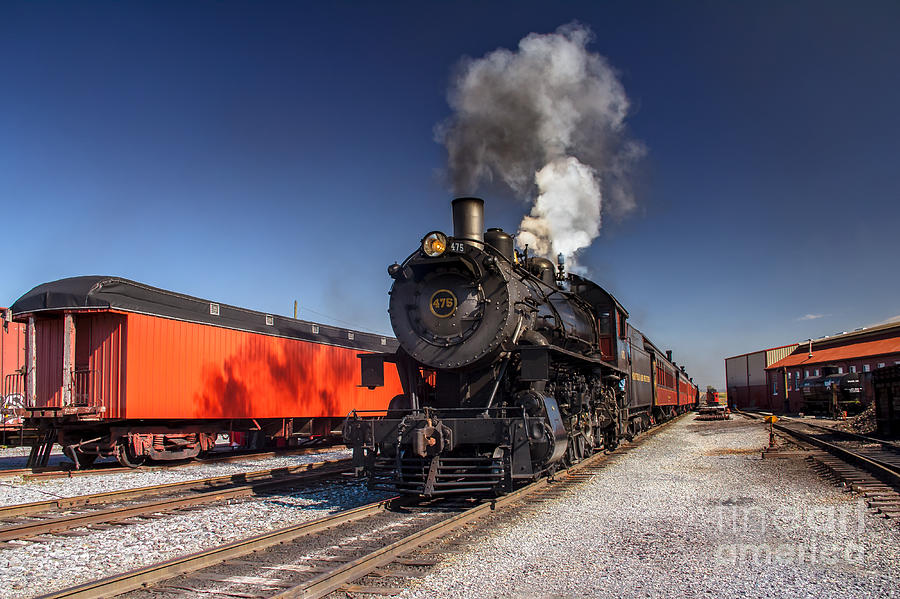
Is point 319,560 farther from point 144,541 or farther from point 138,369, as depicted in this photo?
point 138,369

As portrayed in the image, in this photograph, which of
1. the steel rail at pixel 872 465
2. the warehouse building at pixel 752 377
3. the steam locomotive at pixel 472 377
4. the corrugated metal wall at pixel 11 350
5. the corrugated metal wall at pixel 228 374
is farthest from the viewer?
the warehouse building at pixel 752 377

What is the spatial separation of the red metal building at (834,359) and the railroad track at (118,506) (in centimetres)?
2964

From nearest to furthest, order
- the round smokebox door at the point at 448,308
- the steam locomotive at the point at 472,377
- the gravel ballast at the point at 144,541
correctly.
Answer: the gravel ballast at the point at 144,541 → the steam locomotive at the point at 472,377 → the round smokebox door at the point at 448,308

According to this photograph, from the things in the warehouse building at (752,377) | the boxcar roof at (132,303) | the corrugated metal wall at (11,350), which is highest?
the boxcar roof at (132,303)

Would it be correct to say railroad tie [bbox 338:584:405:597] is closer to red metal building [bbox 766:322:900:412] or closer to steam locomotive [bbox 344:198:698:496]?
steam locomotive [bbox 344:198:698:496]

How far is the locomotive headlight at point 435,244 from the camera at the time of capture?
8.35 meters

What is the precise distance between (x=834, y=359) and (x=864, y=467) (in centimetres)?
3548

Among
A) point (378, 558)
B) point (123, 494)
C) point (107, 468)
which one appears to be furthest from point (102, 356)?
point (378, 558)

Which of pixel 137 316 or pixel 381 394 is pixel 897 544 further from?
pixel 381 394

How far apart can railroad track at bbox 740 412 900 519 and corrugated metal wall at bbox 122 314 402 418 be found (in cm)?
1115

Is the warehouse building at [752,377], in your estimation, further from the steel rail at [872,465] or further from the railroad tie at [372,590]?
the railroad tie at [372,590]

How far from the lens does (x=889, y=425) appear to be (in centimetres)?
1691

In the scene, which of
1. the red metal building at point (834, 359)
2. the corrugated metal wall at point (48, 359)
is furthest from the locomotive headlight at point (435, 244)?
the red metal building at point (834, 359)

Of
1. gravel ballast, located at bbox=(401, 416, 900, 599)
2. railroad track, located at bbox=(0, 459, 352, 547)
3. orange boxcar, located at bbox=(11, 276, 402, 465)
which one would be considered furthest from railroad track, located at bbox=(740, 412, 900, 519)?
orange boxcar, located at bbox=(11, 276, 402, 465)
